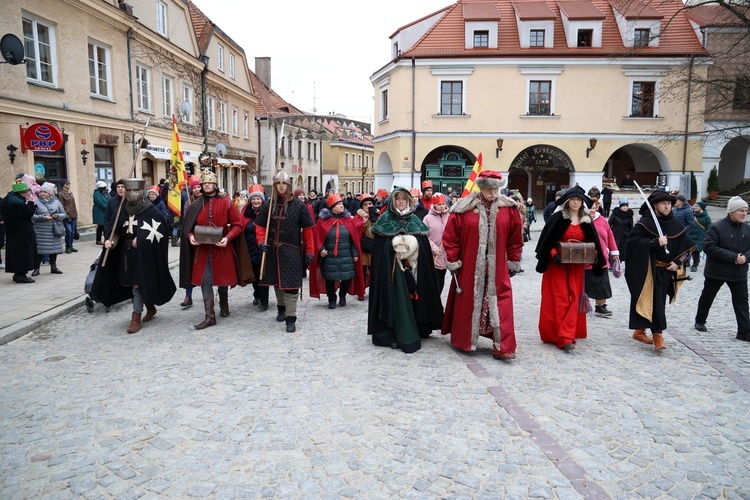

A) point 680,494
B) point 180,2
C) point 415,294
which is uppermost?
point 180,2

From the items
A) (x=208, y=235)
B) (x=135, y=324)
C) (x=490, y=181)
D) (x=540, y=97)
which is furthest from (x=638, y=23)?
(x=135, y=324)

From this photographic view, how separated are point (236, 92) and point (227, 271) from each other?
2501 centimetres

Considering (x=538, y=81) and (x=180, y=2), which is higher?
(x=180, y=2)

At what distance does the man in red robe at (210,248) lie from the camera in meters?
7.32

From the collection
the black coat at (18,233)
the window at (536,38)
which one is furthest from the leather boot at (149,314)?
the window at (536,38)

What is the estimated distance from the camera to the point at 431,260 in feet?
21.5

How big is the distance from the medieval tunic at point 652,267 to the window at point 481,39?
23.5 m

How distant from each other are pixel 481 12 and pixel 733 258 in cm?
2479

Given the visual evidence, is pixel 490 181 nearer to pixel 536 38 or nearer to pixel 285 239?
pixel 285 239

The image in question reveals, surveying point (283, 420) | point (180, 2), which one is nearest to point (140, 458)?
point (283, 420)

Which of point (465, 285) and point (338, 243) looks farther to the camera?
point (338, 243)

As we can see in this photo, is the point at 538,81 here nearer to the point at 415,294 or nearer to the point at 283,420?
the point at 415,294

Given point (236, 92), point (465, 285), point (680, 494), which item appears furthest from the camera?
point (236, 92)

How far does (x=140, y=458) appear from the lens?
12.5 ft
